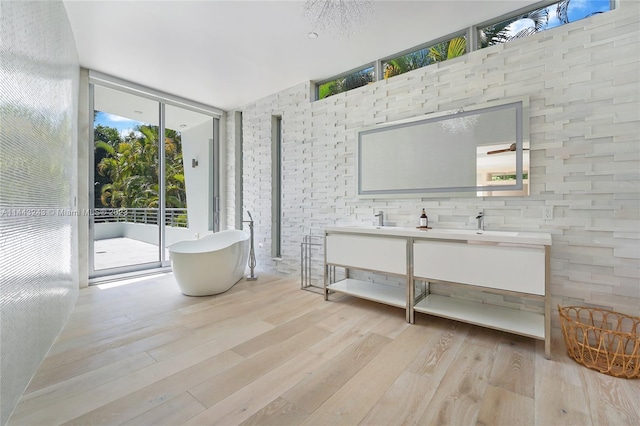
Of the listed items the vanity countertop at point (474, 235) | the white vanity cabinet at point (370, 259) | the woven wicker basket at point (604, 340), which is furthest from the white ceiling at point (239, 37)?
the woven wicker basket at point (604, 340)

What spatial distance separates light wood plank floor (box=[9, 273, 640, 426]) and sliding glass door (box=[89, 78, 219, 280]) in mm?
1751

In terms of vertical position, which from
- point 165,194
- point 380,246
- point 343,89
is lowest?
point 380,246

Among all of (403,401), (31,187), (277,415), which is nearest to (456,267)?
(403,401)

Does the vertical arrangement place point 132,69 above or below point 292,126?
above

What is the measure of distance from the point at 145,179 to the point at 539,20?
5.14 metres

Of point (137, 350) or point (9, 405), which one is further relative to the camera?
point (137, 350)

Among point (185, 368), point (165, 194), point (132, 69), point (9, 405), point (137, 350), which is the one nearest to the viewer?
point (9, 405)

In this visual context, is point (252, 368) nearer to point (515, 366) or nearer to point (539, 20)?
point (515, 366)

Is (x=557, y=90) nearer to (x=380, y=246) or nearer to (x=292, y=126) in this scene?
(x=380, y=246)

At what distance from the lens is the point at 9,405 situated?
1401 mm

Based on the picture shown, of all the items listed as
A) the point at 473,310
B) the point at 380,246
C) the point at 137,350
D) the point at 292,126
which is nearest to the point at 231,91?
the point at 292,126

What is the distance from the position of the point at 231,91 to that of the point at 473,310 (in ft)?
14.0

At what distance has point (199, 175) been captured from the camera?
5.17m

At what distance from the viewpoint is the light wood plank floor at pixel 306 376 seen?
4.69ft
